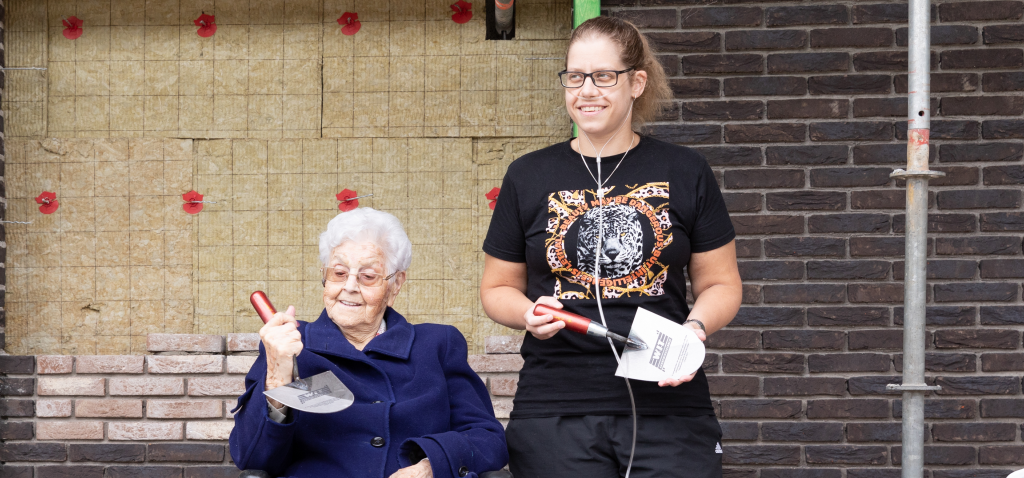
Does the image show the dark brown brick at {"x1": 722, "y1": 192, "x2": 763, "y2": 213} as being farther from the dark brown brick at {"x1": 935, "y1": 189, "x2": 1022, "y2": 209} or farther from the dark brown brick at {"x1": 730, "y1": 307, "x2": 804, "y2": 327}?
the dark brown brick at {"x1": 935, "y1": 189, "x2": 1022, "y2": 209}

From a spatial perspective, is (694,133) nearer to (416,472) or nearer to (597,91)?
(597,91)

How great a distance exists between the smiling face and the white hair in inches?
28.6

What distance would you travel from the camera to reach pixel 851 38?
149 inches

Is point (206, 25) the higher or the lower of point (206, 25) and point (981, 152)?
the higher

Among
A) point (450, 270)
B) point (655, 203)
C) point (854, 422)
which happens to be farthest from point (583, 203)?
point (854, 422)

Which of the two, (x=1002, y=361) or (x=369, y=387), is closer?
(x=369, y=387)

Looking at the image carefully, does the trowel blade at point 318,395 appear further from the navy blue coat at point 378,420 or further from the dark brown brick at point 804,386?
the dark brown brick at point 804,386

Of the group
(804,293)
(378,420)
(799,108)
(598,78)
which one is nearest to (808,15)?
(799,108)

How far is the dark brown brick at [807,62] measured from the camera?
378 centimetres

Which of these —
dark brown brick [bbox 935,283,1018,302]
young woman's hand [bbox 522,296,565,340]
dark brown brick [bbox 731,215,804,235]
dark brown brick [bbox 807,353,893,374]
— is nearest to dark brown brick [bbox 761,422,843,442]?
dark brown brick [bbox 807,353,893,374]

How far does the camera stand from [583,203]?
2150mm

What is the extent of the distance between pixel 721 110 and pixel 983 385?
64.7 inches

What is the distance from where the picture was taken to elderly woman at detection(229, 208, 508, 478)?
228 centimetres

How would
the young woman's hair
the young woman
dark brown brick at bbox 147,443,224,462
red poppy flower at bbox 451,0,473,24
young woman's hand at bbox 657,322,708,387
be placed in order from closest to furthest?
young woman's hand at bbox 657,322,708,387 < the young woman < the young woman's hair < dark brown brick at bbox 147,443,224,462 < red poppy flower at bbox 451,0,473,24
